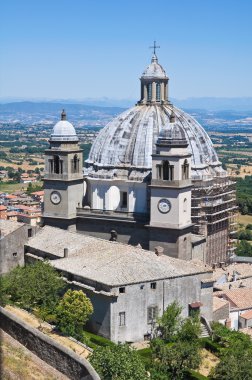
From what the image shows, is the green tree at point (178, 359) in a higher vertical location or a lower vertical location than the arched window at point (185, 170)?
lower

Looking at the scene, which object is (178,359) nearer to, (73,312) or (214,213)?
(73,312)

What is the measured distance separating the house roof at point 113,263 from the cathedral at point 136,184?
4999 millimetres

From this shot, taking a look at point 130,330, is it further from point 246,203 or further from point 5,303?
point 246,203

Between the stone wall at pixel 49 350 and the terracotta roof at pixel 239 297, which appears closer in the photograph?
the stone wall at pixel 49 350

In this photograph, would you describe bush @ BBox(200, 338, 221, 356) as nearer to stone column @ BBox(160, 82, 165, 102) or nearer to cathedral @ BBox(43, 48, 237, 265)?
cathedral @ BBox(43, 48, 237, 265)

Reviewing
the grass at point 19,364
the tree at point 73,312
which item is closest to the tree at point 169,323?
the tree at point 73,312

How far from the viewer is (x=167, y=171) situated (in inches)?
1906

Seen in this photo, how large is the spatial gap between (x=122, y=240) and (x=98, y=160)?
21.7ft

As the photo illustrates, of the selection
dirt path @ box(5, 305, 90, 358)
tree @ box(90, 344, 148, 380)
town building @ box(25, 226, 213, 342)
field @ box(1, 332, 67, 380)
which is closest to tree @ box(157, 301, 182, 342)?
town building @ box(25, 226, 213, 342)

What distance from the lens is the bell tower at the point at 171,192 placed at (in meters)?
47.9

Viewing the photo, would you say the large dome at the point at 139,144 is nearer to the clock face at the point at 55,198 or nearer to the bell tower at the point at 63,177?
the bell tower at the point at 63,177

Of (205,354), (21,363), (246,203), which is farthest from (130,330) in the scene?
(246,203)

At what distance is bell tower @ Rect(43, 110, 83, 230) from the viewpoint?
52.8m

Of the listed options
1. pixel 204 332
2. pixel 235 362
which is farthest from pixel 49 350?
pixel 204 332
